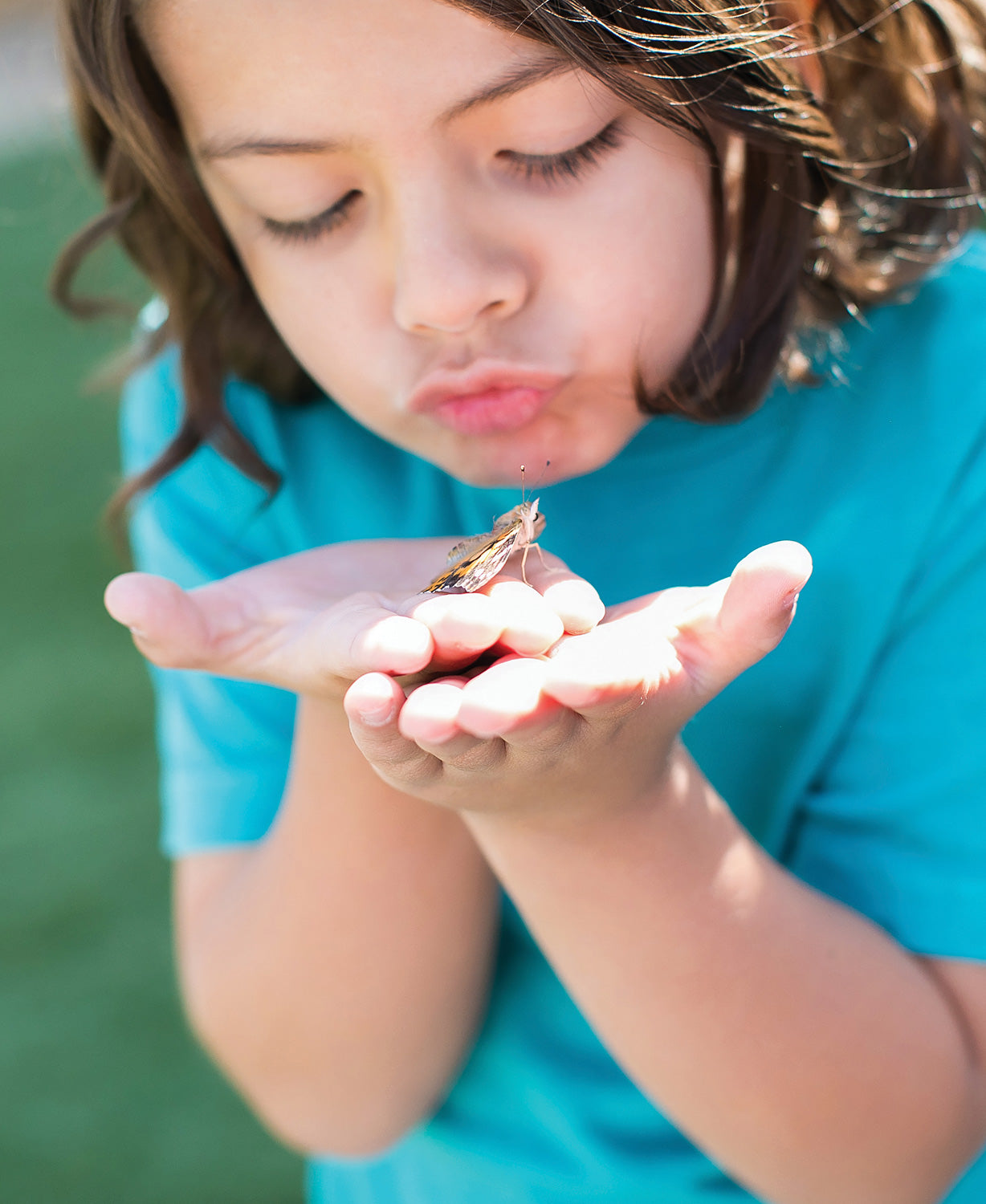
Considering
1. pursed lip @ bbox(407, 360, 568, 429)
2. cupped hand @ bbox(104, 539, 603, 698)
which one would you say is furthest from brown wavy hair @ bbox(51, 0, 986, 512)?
cupped hand @ bbox(104, 539, 603, 698)

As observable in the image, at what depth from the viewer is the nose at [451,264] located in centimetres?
120

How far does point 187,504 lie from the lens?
1774 mm

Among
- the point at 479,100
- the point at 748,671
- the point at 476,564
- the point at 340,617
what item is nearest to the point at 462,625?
the point at 340,617

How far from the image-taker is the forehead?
114 cm

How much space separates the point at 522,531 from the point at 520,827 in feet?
1.18

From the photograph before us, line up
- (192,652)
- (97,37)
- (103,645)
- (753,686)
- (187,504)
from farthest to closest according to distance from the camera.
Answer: (103,645) → (187,504) → (753,686) → (97,37) → (192,652)

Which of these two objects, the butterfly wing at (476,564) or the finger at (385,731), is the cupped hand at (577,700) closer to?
the finger at (385,731)

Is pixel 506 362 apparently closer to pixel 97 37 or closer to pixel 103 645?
pixel 97 37

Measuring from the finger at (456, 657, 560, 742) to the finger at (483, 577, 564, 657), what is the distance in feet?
0.10

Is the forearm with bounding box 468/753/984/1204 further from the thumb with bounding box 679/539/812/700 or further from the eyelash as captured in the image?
the eyelash

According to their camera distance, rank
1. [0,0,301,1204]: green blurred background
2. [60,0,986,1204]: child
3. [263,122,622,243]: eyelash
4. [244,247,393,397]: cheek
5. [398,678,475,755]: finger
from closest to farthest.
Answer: [398,678,475,755]: finger → [60,0,986,1204]: child → [263,122,622,243]: eyelash → [244,247,393,397]: cheek → [0,0,301,1204]: green blurred background

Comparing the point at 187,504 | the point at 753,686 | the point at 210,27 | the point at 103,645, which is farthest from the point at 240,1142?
the point at 210,27

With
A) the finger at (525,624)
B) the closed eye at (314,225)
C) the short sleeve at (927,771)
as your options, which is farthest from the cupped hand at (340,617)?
the short sleeve at (927,771)

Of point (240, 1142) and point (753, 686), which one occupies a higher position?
point (753, 686)
